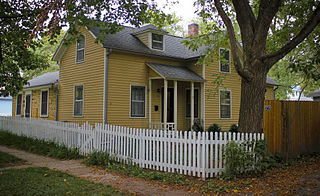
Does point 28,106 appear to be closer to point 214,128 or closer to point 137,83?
point 137,83

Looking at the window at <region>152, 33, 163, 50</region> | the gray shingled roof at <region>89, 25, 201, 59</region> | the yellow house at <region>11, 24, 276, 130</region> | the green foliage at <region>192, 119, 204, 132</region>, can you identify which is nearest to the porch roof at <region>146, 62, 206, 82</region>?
the yellow house at <region>11, 24, 276, 130</region>

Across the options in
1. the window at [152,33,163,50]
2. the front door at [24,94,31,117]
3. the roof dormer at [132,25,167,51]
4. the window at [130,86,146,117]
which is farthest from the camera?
the front door at [24,94,31,117]

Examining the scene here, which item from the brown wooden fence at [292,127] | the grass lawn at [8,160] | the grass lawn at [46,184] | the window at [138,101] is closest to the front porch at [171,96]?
the window at [138,101]

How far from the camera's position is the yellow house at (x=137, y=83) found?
14.3 metres

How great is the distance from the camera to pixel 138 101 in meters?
15.2

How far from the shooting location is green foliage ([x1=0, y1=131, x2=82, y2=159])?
10.2 metres

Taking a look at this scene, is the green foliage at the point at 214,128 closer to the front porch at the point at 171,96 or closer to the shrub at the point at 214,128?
the shrub at the point at 214,128

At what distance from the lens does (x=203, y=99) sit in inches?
652

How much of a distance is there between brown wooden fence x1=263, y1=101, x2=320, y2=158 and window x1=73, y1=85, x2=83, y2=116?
10.4 metres

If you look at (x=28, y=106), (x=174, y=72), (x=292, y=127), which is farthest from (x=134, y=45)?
(x=28, y=106)

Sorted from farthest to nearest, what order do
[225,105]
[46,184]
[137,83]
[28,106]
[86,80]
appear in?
[28,106] → [225,105] → [86,80] → [137,83] → [46,184]

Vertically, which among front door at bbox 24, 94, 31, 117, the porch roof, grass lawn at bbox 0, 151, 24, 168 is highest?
the porch roof

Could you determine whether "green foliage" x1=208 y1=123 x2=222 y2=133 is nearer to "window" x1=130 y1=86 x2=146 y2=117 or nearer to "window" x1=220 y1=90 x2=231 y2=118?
"window" x1=220 y1=90 x2=231 y2=118

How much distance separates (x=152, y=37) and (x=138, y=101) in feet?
13.0
